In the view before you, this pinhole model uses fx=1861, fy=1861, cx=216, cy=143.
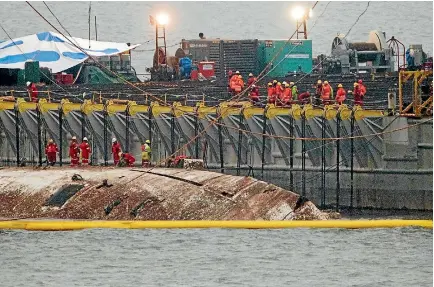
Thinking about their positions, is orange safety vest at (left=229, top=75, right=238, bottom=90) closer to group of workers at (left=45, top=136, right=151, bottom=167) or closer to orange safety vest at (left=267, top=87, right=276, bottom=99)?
orange safety vest at (left=267, top=87, right=276, bottom=99)

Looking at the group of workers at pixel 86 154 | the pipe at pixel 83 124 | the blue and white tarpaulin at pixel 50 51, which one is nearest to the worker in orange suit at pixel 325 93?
the group of workers at pixel 86 154

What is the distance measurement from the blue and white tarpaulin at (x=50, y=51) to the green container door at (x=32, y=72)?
3.02 m

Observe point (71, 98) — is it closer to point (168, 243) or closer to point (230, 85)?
point (230, 85)

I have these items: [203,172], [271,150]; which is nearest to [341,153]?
[271,150]

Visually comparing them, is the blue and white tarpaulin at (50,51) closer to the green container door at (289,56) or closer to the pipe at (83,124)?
the green container door at (289,56)

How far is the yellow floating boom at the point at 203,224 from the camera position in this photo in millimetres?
65938

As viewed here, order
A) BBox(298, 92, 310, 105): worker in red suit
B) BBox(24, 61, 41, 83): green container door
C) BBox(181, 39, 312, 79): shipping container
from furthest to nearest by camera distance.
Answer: BBox(181, 39, 312, 79): shipping container
BBox(24, 61, 41, 83): green container door
BBox(298, 92, 310, 105): worker in red suit

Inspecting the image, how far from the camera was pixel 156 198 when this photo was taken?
221ft

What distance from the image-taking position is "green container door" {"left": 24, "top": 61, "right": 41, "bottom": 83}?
93.2 meters

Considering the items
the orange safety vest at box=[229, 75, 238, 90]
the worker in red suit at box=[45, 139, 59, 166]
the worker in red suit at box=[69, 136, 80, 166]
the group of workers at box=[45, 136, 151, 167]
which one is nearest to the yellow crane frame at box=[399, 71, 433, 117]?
the orange safety vest at box=[229, 75, 238, 90]

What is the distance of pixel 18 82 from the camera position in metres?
95.1

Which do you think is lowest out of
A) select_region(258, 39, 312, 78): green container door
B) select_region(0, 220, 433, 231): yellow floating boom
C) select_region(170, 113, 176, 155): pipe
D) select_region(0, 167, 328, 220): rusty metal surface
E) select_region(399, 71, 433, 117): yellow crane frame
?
select_region(0, 220, 433, 231): yellow floating boom

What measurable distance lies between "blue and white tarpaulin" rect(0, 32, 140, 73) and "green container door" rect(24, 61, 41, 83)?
9.91ft

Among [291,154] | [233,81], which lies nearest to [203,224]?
[291,154]
